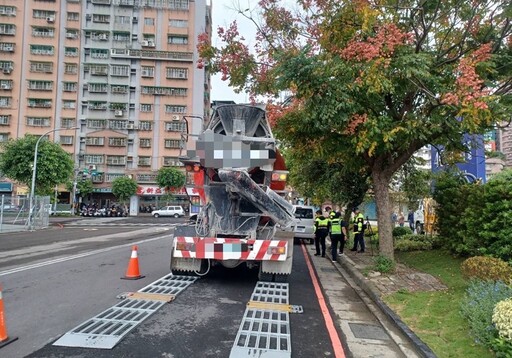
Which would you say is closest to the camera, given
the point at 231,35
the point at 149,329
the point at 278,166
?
the point at 149,329

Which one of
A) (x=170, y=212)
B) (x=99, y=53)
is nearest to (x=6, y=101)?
(x=99, y=53)

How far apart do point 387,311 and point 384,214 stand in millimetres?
4087

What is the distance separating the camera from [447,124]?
8.41m

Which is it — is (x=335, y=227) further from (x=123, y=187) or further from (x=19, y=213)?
(x=123, y=187)

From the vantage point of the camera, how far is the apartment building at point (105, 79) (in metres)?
57.6

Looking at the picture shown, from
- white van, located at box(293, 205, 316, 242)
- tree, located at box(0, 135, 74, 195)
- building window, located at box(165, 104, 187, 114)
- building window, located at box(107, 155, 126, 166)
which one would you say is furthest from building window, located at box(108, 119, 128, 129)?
white van, located at box(293, 205, 316, 242)

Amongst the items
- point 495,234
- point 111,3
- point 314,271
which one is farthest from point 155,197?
point 495,234

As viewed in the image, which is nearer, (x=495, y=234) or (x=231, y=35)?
(x=495, y=234)

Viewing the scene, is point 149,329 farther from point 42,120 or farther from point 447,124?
point 42,120

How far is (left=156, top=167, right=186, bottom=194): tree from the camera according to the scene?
54.5 m

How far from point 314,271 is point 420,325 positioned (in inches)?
214

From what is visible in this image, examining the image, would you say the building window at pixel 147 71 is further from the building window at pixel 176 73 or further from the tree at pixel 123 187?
the tree at pixel 123 187

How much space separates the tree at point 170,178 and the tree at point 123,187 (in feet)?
11.8

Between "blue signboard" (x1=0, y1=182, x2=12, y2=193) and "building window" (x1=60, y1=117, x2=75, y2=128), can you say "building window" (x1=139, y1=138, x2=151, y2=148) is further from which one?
"blue signboard" (x1=0, y1=182, x2=12, y2=193)
